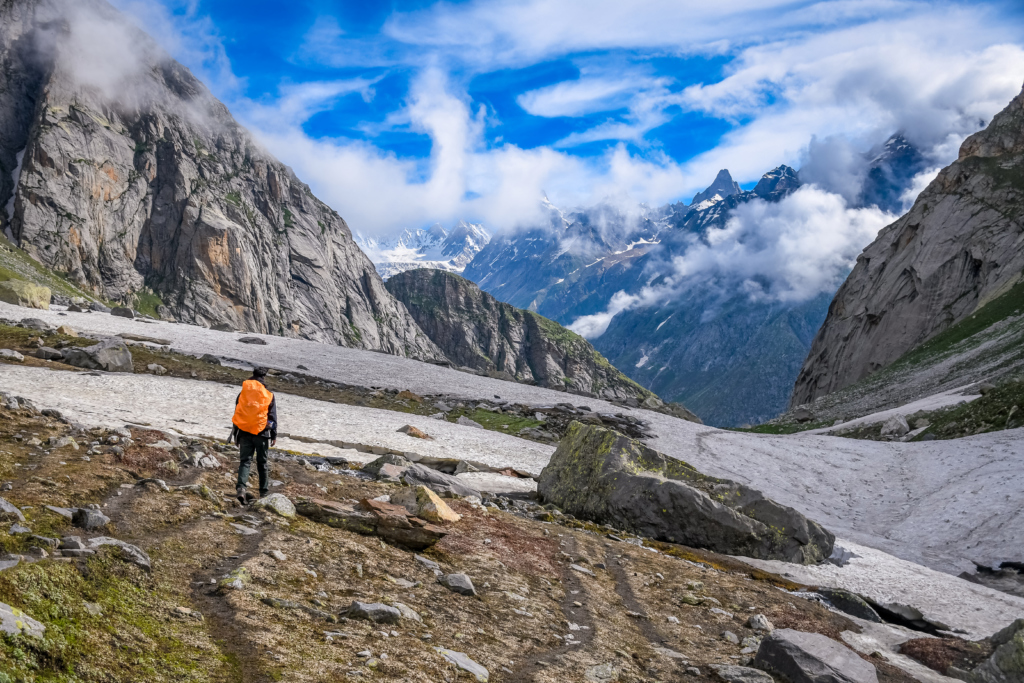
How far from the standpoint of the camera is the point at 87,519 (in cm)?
860

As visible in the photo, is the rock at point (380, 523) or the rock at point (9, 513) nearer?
the rock at point (9, 513)

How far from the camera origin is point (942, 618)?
15.7m

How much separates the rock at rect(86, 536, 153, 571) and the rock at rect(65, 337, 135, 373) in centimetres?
3195

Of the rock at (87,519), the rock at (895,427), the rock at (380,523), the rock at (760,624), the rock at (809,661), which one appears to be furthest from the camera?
the rock at (895,427)

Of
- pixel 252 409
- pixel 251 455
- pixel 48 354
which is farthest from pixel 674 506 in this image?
pixel 48 354

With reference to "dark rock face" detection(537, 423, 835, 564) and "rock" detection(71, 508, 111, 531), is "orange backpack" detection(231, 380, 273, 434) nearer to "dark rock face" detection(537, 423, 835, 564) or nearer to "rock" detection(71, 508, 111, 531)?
"rock" detection(71, 508, 111, 531)

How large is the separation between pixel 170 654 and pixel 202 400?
27797 mm

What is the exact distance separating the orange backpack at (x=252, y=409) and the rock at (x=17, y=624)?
8.36 meters

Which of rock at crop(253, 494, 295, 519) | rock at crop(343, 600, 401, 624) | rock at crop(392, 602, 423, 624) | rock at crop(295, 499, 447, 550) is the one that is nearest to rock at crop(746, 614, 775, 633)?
rock at crop(295, 499, 447, 550)

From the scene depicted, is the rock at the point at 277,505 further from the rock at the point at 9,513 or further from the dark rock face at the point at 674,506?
the dark rock face at the point at 674,506

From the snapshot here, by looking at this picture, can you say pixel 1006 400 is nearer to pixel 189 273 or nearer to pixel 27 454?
pixel 27 454

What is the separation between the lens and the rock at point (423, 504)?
539 inches

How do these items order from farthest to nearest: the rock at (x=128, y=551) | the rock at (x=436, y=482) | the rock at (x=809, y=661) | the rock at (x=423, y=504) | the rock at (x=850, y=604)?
the rock at (x=436, y=482) < the rock at (x=850, y=604) < the rock at (x=423, y=504) < the rock at (x=809, y=661) < the rock at (x=128, y=551)

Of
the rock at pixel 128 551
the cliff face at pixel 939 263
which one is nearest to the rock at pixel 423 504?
the rock at pixel 128 551
